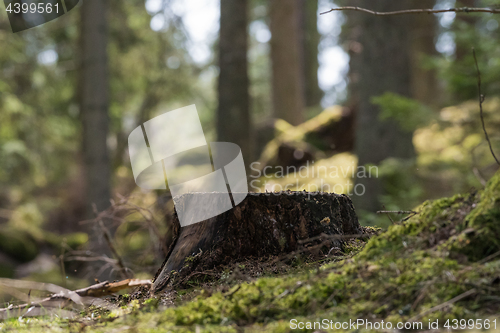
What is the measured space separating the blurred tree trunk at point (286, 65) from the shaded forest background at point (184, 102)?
4 centimetres

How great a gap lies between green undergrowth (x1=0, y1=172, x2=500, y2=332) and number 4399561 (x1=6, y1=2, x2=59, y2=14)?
28.8 ft

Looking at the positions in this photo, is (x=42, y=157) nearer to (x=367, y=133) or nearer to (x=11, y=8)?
(x=11, y=8)

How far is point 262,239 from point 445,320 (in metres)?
1.27

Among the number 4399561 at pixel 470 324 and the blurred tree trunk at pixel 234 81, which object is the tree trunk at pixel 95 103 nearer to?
the blurred tree trunk at pixel 234 81

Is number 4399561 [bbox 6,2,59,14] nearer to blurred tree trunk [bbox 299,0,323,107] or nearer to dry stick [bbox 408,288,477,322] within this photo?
dry stick [bbox 408,288,477,322]

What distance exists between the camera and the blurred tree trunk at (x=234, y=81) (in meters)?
7.51

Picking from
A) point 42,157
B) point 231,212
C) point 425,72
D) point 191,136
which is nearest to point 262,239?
point 231,212

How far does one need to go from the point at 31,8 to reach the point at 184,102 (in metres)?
5.90
